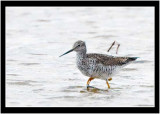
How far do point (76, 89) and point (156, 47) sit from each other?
4566mm

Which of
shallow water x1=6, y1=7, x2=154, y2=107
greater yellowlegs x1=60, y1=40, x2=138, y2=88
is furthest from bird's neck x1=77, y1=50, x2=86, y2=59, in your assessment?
shallow water x1=6, y1=7, x2=154, y2=107

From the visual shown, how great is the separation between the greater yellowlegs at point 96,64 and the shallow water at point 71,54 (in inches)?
11.9

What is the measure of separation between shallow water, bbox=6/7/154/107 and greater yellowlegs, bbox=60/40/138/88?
0.30m

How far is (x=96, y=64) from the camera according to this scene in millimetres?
10898

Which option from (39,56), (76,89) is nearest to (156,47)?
(39,56)

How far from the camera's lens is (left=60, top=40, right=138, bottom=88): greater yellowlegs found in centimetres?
1088

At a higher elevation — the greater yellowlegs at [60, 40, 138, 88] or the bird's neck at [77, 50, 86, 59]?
the bird's neck at [77, 50, 86, 59]

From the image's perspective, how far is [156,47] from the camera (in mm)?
14633

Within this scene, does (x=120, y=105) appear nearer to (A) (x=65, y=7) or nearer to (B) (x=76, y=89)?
(B) (x=76, y=89)

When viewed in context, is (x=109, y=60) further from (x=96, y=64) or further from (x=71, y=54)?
(x=71, y=54)

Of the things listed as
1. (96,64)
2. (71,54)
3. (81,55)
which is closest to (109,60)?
(96,64)

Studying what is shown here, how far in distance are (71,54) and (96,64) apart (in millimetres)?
3644

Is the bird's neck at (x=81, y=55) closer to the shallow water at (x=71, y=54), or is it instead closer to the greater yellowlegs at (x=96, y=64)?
the greater yellowlegs at (x=96, y=64)

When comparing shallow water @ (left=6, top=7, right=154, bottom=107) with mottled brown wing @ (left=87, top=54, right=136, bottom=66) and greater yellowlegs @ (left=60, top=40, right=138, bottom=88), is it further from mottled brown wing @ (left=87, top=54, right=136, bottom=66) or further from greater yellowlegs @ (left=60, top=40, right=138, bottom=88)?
mottled brown wing @ (left=87, top=54, right=136, bottom=66)
